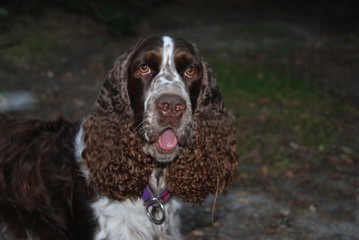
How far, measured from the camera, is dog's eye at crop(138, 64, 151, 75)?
370 cm

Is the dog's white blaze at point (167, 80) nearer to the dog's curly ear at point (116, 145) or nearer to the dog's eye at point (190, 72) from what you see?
the dog's eye at point (190, 72)

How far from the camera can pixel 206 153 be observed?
3.96m

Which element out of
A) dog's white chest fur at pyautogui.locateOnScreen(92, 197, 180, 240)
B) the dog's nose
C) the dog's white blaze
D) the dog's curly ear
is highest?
the dog's white blaze

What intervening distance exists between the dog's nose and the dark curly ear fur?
0.37m

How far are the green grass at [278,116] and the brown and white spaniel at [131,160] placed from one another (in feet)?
11.0

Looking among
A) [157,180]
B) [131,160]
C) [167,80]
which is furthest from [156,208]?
[167,80]

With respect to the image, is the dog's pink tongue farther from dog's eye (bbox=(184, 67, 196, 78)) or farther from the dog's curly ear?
dog's eye (bbox=(184, 67, 196, 78))

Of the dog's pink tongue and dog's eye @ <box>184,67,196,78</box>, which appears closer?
the dog's pink tongue

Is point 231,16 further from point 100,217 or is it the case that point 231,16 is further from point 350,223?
point 100,217

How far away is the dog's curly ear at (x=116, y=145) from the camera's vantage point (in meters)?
3.71

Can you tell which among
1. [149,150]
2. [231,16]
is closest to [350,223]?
[149,150]

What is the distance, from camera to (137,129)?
3.73m

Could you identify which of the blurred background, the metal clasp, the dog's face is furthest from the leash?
the blurred background

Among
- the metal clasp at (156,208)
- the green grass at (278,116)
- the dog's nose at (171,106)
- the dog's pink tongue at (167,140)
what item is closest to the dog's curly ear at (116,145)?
the metal clasp at (156,208)
